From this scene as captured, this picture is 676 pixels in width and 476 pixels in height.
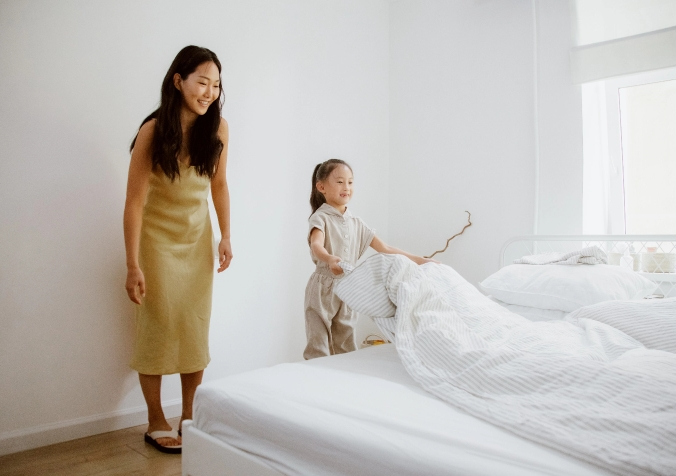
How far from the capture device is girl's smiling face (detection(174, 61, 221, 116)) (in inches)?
67.9

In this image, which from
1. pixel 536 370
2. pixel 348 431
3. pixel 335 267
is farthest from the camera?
pixel 335 267

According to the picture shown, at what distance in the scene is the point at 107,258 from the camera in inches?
77.5

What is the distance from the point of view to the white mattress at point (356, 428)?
0.73m

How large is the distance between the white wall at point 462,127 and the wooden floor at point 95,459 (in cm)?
193

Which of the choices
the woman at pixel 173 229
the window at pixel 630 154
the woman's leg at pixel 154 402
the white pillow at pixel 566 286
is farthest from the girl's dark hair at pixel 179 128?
the window at pixel 630 154

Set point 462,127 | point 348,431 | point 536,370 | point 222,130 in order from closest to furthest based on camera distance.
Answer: point 348,431
point 536,370
point 222,130
point 462,127

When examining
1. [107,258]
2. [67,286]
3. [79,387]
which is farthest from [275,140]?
[79,387]

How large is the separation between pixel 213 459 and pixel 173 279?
87cm

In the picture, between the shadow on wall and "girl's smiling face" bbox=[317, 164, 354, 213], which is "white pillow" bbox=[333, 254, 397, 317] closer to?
"girl's smiling face" bbox=[317, 164, 354, 213]

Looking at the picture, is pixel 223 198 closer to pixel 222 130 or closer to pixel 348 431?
pixel 222 130

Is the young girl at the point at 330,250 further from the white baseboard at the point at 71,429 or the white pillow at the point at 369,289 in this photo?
the white baseboard at the point at 71,429

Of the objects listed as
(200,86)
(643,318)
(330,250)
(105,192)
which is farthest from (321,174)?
(643,318)

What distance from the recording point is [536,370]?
0.94 m

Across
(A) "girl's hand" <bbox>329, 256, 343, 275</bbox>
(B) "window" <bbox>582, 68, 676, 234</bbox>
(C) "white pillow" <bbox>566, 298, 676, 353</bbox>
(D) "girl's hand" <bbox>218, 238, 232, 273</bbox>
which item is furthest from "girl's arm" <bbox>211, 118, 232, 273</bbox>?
(B) "window" <bbox>582, 68, 676, 234</bbox>
